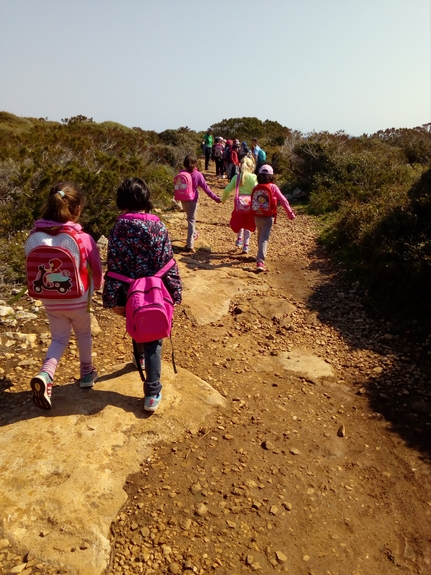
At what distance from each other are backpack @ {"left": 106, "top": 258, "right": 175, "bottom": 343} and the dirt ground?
32.7 inches

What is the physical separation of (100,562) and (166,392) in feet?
4.50

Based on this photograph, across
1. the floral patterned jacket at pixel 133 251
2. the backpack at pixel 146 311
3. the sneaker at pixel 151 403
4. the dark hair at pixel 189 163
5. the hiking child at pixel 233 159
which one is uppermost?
the hiking child at pixel 233 159

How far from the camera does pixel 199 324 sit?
5188 mm

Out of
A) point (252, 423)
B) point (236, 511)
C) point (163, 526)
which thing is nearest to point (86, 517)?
point (163, 526)

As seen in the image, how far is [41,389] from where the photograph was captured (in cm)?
302

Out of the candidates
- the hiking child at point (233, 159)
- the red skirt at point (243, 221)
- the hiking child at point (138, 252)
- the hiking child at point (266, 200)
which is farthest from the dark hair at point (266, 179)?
the hiking child at point (233, 159)

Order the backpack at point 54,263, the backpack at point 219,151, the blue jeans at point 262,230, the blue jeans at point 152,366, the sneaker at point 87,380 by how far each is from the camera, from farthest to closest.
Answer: the backpack at point 219,151, the blue jeans at point 262,230, the sneaker at point 87,380, the blue jeans at point 152,366, the backpack at point 54,263

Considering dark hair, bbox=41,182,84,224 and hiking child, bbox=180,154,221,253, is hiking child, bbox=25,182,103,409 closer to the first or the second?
dark hair, bbox=41,182,84,224

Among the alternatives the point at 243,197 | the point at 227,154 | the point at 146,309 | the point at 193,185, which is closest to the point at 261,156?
the point at 227,154

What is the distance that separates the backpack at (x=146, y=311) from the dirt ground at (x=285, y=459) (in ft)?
2.72

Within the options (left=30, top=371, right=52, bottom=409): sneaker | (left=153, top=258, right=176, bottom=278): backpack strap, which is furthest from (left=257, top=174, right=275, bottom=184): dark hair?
(left=30, top=371, right=52, bottom=409): sneaker

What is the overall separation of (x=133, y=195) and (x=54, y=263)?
2.38ft

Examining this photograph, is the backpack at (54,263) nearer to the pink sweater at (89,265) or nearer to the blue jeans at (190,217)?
the pink sweater at (89,265)

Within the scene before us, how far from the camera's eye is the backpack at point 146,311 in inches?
117
